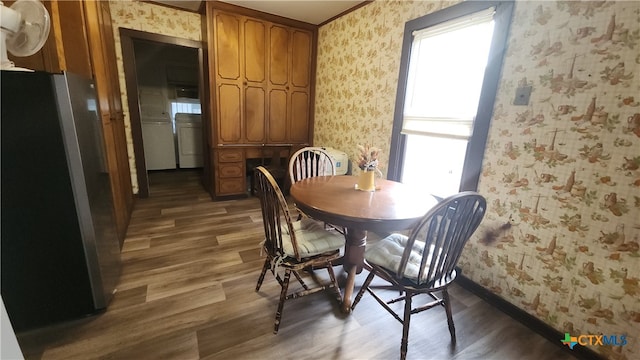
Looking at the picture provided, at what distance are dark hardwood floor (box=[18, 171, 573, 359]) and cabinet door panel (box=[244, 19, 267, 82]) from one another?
2.27 meters

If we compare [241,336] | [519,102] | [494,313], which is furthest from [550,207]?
[241,336]

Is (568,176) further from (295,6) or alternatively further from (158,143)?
(158,143)

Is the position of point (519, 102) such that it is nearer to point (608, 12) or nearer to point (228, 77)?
point (608, 12)

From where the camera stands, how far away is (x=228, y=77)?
10.4 feet

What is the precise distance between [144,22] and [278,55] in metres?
1.55

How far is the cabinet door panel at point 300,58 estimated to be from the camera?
3.49 meters

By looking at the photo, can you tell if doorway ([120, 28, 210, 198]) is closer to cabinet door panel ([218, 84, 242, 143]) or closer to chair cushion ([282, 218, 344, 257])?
cabinet door panel ([218, 84, 242, 143])

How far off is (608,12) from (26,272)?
3074mm

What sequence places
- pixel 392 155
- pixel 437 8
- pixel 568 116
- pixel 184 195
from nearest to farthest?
pixel 568 116 → pixel 437 8 → pixel 392 155 → pixel 184 195

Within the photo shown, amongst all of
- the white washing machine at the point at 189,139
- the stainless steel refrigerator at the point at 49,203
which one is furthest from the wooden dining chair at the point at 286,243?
the white washing machine at the point at 189,139

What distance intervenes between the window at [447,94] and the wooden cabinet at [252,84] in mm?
1659

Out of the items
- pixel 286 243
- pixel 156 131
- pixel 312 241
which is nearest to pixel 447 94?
pixel 312 241

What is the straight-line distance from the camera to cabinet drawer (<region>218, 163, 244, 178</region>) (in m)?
3.38

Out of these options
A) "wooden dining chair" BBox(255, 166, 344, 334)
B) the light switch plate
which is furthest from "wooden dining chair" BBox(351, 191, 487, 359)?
the light switch plate
